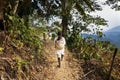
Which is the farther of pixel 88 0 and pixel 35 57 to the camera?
pixel 88 0

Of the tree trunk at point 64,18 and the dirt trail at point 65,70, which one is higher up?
the tree trunk at point 64,18

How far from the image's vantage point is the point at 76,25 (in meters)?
25.3

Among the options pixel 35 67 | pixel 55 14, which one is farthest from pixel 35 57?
pixel 55 14

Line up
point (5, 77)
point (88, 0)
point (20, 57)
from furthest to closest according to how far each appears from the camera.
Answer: point (88, 0), point (20, 57), point (5, 77)

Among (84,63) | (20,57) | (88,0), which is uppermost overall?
(88,0)

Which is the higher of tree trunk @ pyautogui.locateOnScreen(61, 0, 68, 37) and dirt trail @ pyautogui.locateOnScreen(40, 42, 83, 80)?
tree trunk @ pyautogui.locateOnScreen(61, 0, 68, 37)

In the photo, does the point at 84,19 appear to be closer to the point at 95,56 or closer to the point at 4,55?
the point at 95,56

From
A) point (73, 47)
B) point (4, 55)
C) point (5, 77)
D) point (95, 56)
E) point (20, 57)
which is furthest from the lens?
point (73, 47)

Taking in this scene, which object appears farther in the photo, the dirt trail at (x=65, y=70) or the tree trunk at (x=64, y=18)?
the tree trunk at (x=64, y=18)

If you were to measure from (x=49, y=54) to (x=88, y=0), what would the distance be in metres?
7.41

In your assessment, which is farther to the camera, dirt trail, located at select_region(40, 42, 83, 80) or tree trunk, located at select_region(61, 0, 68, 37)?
tree trunk, located at select_region(61, 0, 68, 37)

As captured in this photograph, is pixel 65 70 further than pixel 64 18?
No

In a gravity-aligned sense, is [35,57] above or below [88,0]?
below

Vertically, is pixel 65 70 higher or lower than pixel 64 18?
lower
